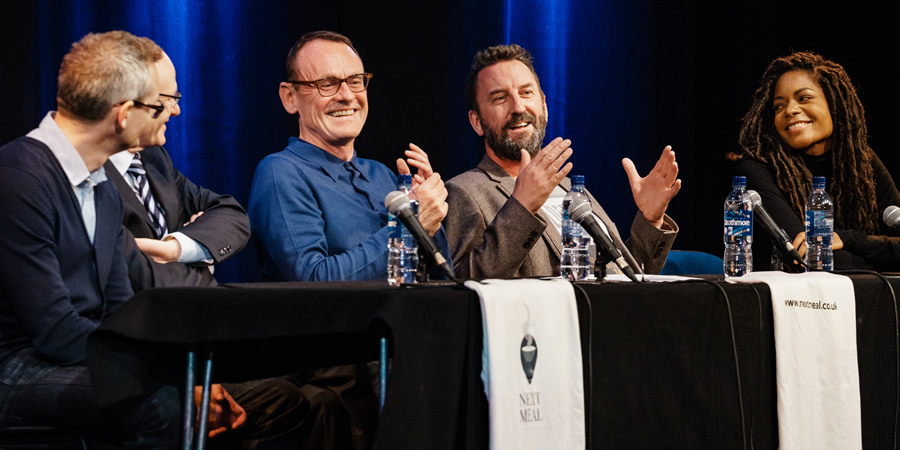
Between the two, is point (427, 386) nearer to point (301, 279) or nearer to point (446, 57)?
point (301, 279)

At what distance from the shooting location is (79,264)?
1.95 meters

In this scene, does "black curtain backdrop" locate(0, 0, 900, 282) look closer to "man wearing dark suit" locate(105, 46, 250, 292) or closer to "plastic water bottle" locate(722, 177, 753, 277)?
"man wearing dark suit" locate(105, 46, 250, 292)

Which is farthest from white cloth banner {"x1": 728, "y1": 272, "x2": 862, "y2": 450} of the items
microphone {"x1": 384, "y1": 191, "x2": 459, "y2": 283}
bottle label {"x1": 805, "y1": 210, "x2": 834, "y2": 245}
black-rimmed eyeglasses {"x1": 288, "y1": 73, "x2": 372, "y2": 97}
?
black-rimmed eyeglasses {"x1": 288, "y1": 73, "x2": 372, "y2": 97}

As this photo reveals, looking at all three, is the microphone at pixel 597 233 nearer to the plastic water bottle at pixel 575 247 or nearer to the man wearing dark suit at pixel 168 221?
the plastic water bottle at pixel 575 247

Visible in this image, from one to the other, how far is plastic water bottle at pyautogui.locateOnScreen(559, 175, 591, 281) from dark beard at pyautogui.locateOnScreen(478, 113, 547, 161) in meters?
0.80

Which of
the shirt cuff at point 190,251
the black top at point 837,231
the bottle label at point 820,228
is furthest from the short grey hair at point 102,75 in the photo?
the bottle label at point 820,228

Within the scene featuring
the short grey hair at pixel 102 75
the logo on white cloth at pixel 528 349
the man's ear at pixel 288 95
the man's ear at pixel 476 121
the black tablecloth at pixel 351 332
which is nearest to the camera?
the black tablecloth at pixel 351 332

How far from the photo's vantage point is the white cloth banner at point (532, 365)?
1.82m

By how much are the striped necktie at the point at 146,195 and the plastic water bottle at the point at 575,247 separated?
47.2 inches

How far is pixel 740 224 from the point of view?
2580 mm

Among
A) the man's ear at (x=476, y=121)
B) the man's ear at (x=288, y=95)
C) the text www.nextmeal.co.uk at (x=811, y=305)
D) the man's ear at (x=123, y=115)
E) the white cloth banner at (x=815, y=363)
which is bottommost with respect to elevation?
the white cloth banner at (x=815, y=363)

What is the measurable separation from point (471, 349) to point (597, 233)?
1.66 ft

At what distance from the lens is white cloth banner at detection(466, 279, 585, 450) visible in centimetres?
182

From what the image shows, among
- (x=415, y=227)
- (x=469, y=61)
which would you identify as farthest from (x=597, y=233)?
(x=469, y=61)
